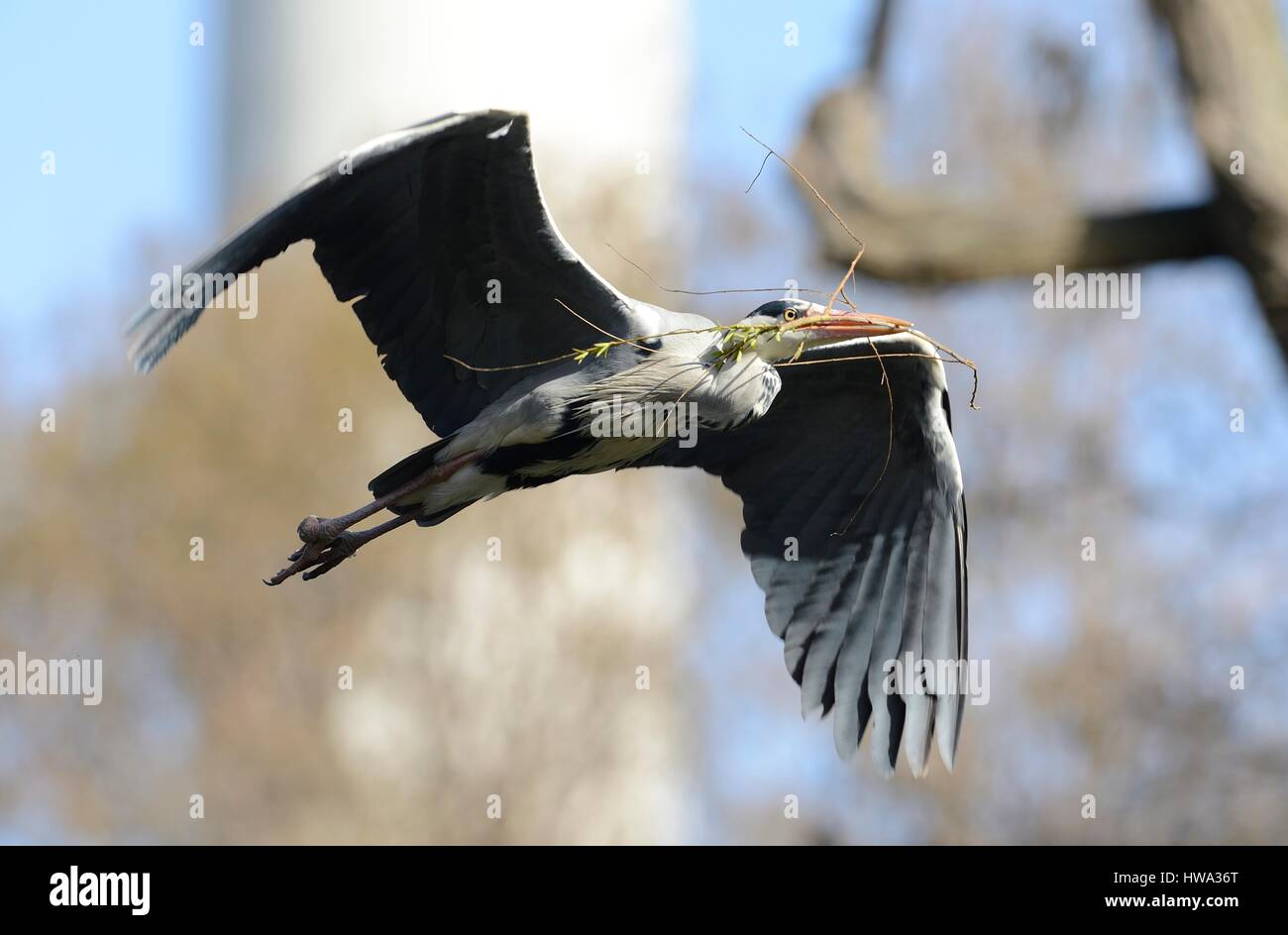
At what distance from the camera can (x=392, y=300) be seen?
6984 mm

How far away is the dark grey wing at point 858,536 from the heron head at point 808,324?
4.16 feet

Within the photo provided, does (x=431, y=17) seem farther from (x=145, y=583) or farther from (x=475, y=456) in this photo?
(x=475, y=456)

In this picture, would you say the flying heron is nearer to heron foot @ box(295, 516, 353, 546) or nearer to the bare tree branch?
heron foot @ box(295, 516, 353, 546)

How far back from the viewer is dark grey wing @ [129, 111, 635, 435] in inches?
257

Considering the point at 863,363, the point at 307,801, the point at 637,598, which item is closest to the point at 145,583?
the point at 307,801

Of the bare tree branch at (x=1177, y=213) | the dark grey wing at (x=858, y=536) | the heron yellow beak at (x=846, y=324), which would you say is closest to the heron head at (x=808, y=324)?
the heron yellow beak at (x=846, y=324)

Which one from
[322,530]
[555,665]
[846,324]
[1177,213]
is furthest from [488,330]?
[555,665]

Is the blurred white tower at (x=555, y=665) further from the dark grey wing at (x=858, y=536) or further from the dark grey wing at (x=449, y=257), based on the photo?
the dark grey wing at (x=449, y=257)

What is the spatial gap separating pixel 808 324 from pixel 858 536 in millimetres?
2017

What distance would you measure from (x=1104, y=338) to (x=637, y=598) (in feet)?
22.3

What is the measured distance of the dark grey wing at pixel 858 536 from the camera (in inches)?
324

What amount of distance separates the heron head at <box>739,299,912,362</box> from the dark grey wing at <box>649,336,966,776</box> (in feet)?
4.16

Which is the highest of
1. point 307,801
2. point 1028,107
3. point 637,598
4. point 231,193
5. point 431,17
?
point 431,17
